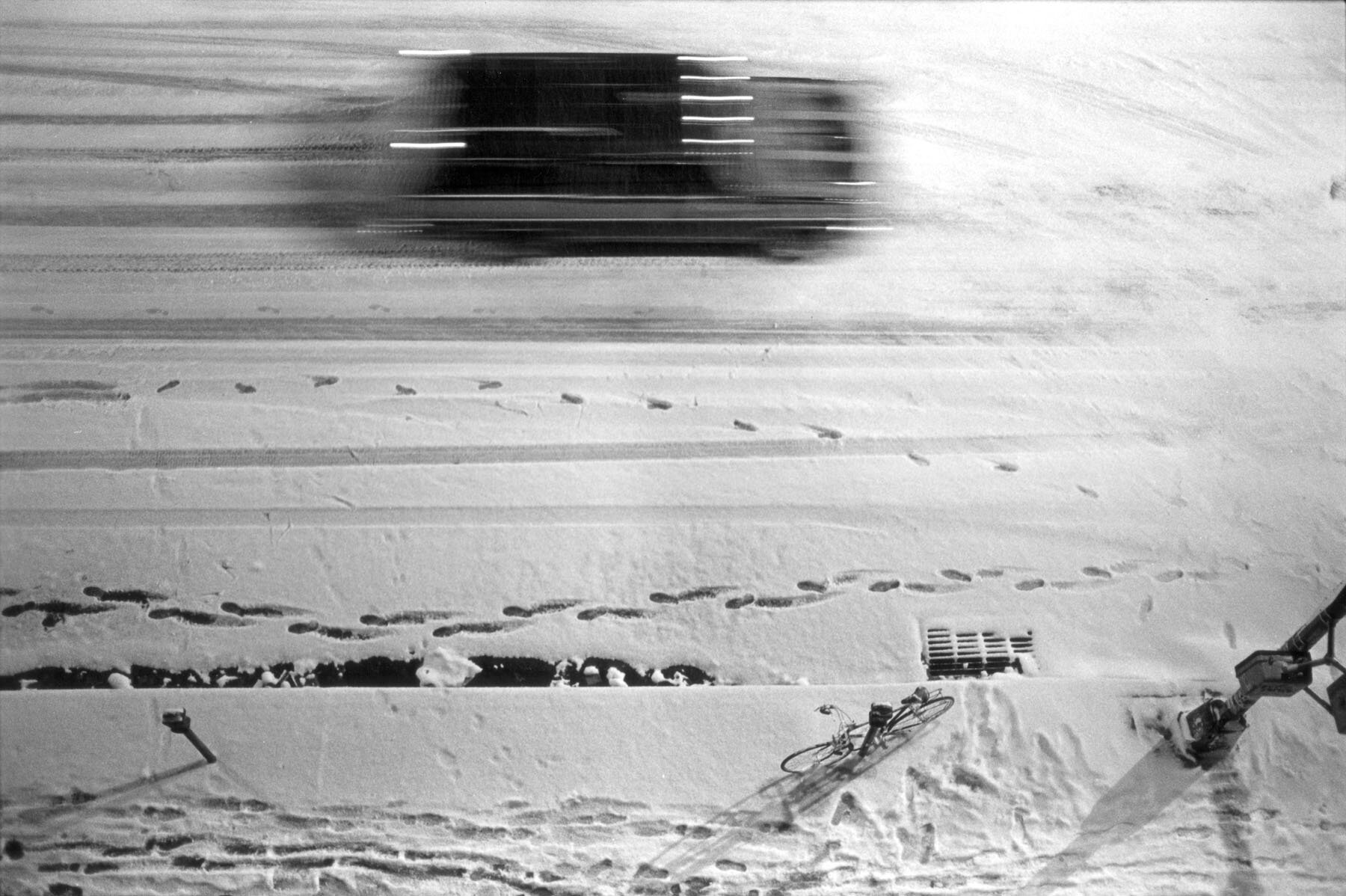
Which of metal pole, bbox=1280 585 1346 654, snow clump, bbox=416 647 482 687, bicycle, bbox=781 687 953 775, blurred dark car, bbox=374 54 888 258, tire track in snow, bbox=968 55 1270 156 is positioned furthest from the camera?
tire track in snow, bbox=968 55 1270 156

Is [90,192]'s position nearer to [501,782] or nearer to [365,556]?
[365,556]

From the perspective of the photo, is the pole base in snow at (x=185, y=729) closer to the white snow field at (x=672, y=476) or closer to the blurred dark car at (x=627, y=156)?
the white snow field at (x=672, y=476)

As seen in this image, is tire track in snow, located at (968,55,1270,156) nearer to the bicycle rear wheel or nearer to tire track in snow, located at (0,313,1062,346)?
tire track in snow, located at (0,313,1062,346)

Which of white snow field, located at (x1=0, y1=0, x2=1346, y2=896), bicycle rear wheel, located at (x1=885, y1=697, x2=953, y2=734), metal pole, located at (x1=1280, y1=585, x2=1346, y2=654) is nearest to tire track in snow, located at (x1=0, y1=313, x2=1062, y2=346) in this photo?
white snow field, located at (x1=0, y1=0, x2=1346, y2=896)

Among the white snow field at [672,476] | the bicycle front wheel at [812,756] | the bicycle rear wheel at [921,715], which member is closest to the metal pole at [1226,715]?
the white snow field at [672,476]

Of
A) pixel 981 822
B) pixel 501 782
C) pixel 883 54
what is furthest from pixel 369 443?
pixel 883 54
